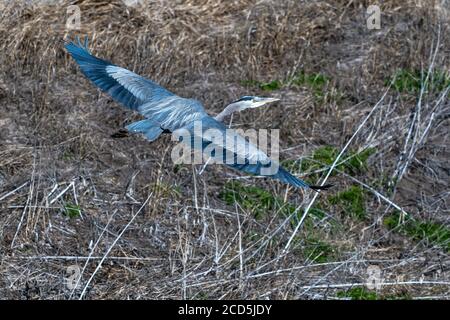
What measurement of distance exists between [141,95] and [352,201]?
5.82 feet

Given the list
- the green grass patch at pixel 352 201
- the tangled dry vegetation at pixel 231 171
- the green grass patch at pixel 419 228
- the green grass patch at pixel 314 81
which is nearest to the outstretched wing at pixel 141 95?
the tangled dry vegetation at pixel 231 171

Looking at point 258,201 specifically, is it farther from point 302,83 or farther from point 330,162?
point 302,83

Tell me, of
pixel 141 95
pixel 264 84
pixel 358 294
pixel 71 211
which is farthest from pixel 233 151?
pixel 264 84

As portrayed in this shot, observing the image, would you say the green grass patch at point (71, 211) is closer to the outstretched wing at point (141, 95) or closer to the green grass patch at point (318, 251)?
the outstretched wing at point (141, 95)

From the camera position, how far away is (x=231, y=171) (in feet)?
26.2

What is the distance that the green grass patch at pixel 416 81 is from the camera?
879 centimetres

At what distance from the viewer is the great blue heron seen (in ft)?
19.8

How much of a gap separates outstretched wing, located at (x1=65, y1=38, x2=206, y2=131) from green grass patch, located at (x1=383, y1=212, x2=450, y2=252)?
1.68 meters

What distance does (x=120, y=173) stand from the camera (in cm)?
775

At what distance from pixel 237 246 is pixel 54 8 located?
3555 millimetres
